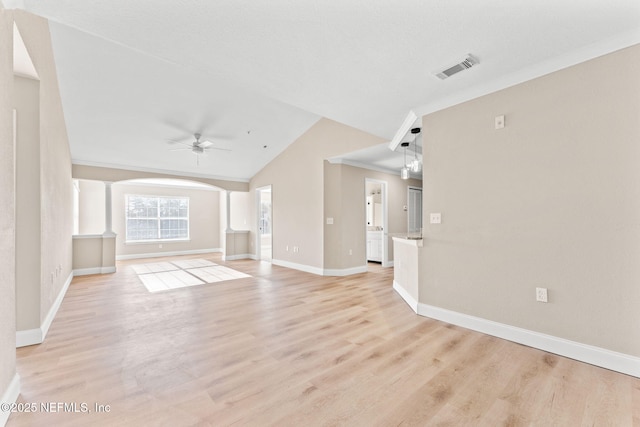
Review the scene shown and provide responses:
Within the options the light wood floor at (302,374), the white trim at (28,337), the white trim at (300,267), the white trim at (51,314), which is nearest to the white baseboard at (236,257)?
the white trim at (300,267)

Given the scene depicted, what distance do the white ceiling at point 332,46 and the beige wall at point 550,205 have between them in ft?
1.08

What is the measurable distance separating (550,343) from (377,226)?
5.34m

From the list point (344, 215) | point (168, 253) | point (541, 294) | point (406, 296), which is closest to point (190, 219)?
point (168, 253)

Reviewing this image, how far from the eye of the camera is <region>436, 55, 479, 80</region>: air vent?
2.42m

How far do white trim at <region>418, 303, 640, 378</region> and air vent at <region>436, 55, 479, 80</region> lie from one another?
2.53 metres

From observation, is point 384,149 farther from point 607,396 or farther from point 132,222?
point 132,222

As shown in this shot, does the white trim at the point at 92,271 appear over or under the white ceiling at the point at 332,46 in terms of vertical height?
under

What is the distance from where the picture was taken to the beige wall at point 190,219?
8.34m

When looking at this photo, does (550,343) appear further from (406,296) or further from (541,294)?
(406,296)

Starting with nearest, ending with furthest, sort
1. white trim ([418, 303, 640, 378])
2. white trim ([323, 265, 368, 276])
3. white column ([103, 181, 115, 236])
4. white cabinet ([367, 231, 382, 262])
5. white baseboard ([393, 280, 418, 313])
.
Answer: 1. white trim ([418, 303, 640, 378])
2. white baseboard ([393, 280, 418, 313])
3. white trim ([323, 265, 368, 276])
4. white column ([103, 181, 115, 236])
5. white cabinet ([367, 231, 382, 262])

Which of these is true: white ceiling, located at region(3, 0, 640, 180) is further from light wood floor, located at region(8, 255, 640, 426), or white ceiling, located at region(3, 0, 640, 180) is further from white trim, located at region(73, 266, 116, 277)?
white trim, located at region(73, 266, 116, 277)

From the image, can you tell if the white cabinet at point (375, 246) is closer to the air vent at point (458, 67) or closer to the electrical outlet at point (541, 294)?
the electrical outlet at point (541, 294)

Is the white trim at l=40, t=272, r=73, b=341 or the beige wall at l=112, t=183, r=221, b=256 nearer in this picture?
the white trim at l=40, t=272, r=73, b=341

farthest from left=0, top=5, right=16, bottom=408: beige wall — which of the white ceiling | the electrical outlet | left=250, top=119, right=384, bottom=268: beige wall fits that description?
left=250, top=119, right=384, bottom=268: beige wall
